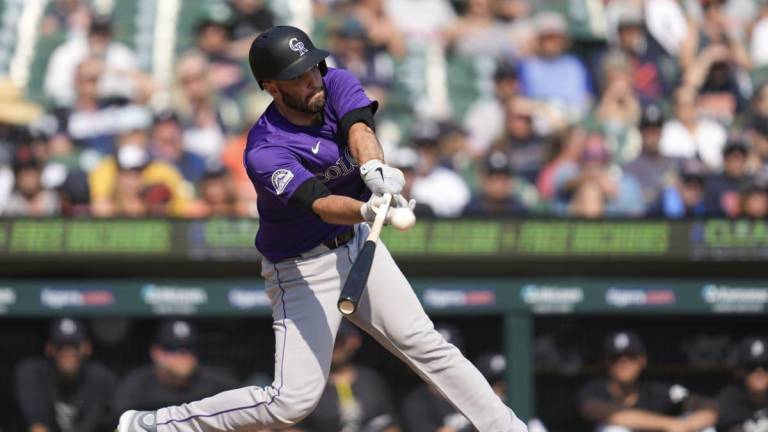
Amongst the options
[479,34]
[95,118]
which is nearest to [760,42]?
[479,34]

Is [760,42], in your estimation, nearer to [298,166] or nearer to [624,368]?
[624,368]

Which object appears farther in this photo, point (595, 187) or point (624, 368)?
point (595, 187)

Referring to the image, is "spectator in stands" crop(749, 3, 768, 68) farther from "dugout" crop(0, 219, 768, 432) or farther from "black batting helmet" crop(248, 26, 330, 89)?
"black batting helmet" crop(248, 26, 330, 89)

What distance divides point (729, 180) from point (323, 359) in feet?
15.1

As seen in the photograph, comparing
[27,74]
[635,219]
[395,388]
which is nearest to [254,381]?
[395,388]

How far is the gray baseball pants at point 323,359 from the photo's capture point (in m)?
4.98

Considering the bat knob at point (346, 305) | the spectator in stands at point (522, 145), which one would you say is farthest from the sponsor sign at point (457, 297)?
the bat knob at point (346, 305)

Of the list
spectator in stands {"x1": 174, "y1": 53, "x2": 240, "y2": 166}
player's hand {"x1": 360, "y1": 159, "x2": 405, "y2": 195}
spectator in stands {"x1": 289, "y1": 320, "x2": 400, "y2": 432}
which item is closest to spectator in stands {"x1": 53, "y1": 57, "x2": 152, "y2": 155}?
spectator in stands {"x1": 174, "y1": 53, "x2": 240, "y2": 166}

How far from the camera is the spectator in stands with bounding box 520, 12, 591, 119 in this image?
10.3 m

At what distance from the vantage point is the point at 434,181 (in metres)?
8.88

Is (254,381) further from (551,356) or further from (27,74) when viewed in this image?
(27,74)

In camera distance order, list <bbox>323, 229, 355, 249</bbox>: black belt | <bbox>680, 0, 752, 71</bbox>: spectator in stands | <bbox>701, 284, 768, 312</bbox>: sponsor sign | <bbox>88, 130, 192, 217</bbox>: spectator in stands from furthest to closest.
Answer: <bbox>680, 0, 752, 71</bbox>: spectator in stands
<bbox>88, 130, 192, 217</bbox>: spectator in stands
<bbox>701, 284, 768, 312</bbox>: sponsor sign
<bbox>323, 229, 355, 249</bbox>: black belt

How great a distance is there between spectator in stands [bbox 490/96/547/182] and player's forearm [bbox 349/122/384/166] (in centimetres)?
437

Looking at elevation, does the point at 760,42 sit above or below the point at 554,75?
above
